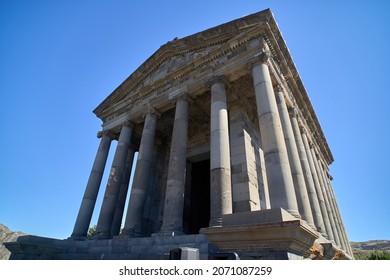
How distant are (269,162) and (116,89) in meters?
14.9

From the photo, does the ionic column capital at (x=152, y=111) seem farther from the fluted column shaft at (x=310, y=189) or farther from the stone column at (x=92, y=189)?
the fluted column shaft at (x=310, y=189)

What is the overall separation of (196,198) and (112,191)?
253 inches

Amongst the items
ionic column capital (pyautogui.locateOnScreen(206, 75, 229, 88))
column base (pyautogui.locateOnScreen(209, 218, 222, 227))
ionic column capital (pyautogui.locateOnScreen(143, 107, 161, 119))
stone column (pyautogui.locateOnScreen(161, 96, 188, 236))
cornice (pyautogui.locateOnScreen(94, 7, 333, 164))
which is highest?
cornice (pyautogui.locateOnScreen(94, 7, 333, 164))

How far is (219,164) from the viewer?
940cm

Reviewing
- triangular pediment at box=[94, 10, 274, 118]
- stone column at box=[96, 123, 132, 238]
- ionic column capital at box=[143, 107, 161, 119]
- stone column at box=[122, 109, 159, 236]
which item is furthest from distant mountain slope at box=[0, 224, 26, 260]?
ionic column capital at box=[143, 107, 161, 119]

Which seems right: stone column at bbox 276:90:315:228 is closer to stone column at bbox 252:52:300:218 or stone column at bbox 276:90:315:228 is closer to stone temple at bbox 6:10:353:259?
stone temple at bbox 6:10:353:259

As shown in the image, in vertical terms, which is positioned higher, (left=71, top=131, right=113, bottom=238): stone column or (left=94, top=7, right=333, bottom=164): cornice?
(left=94, top=7, right=333, bottom=164): cornice

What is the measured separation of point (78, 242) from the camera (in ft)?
39.9

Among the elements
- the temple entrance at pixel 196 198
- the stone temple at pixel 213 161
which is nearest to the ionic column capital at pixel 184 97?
the stone temple at pixel 213 161

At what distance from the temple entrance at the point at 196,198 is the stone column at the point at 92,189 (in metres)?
6.23

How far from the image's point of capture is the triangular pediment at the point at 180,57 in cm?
1223

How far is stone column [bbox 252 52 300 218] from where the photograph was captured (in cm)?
766

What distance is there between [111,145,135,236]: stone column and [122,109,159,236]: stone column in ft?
13.7
